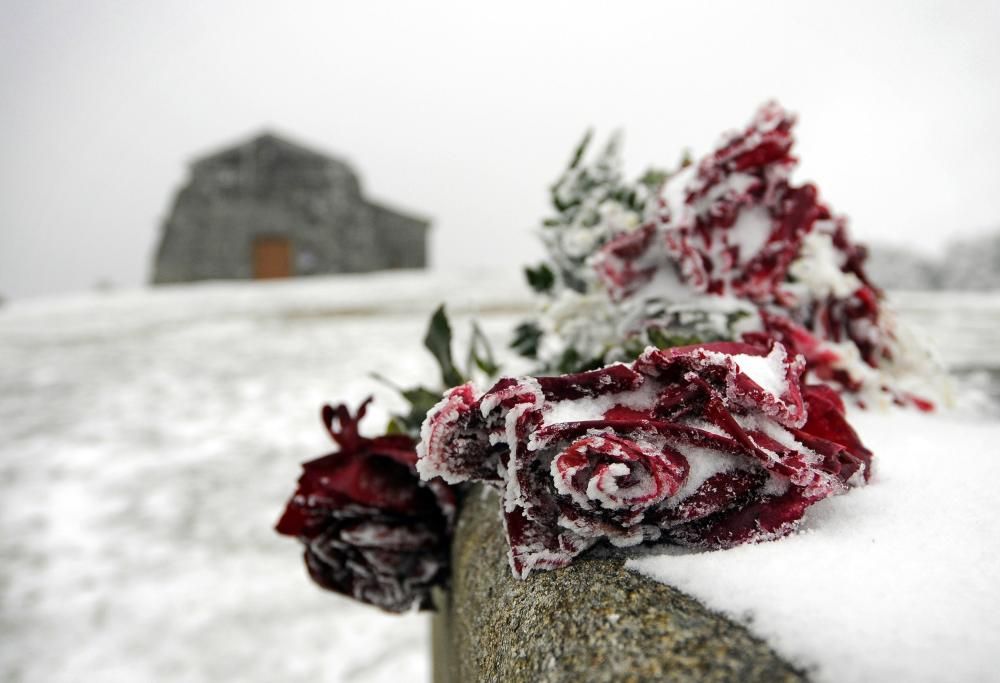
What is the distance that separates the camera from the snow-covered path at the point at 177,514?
4.86 ft

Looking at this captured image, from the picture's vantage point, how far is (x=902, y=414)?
792 mm

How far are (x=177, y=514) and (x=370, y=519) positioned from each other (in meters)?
1.49

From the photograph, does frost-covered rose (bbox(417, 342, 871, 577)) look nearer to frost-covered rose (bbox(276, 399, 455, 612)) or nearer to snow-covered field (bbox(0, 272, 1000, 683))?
snow-covered field (bbox(0, 272, 1000, 683))

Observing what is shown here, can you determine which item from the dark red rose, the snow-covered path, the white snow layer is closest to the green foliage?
the dark red rose

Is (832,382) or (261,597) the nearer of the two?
(832,382)

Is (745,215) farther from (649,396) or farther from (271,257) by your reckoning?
(271,257)

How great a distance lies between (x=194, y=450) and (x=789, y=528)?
229cm

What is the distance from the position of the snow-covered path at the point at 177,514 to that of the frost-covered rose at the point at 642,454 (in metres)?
1.15

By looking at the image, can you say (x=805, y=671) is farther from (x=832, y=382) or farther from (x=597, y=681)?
(x=832, y=382)

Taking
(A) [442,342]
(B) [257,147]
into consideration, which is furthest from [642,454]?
(B) [257,147]

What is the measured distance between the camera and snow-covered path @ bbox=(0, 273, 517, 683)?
A: 1.48 metres

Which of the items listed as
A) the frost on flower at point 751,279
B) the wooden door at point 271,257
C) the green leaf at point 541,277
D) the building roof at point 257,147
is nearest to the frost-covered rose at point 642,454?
the frost on flower at point 751,279

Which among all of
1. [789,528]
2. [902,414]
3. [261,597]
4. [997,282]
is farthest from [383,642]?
[997,282]

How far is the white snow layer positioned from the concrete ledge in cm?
1
